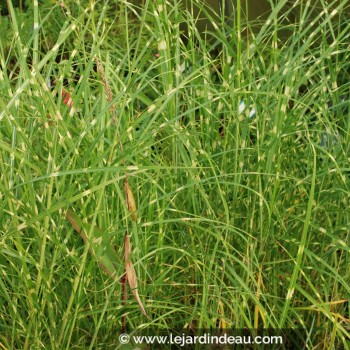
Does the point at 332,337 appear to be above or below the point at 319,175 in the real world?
below

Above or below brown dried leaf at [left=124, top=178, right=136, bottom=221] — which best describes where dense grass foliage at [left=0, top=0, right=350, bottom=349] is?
below

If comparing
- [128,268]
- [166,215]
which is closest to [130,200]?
[128,268]

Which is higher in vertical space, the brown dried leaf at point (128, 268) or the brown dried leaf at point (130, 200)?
the brown dried leaf at point (130, 200)

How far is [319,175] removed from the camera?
2094 millimetres

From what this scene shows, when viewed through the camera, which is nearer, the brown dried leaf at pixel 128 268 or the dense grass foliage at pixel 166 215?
the brown dried leaf at pixel 128 268

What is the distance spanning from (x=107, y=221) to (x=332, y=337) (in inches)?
22.9

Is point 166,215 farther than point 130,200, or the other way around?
point 166,215

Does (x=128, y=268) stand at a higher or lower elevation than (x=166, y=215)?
higher

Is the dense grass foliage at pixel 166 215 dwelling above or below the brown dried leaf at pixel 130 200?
below

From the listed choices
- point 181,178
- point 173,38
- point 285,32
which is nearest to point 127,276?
point 181,178

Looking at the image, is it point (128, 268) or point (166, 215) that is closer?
point (128, 268)

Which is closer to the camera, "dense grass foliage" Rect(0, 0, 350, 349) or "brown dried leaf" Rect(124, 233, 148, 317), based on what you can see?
"brown dried leaf" Rect(124, 233, 148, 317)

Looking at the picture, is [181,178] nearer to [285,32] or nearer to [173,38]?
[173,38]

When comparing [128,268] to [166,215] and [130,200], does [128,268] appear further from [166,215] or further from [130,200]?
Answer: [166,215]
